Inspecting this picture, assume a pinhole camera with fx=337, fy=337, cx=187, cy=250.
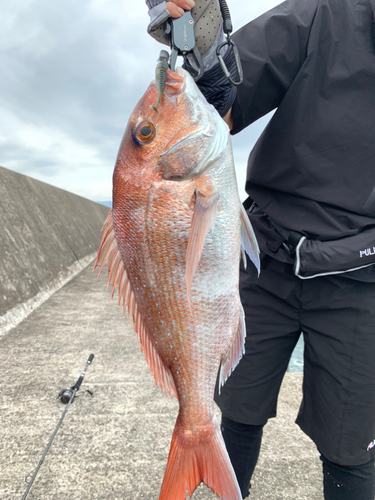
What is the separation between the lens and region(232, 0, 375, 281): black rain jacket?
1376mm

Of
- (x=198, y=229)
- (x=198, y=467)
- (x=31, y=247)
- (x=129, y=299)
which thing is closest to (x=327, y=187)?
(x=198, y=229)

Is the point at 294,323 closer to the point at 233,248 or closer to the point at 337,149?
the point at 233,248

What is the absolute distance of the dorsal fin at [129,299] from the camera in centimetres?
131

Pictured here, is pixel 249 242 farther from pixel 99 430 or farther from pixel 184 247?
pixel 99 430

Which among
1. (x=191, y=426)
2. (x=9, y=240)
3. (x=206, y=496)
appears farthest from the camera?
(x=9, y=240)

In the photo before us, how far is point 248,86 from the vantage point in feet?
4.46

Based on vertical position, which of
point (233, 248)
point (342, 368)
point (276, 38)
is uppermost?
point (276, 38)

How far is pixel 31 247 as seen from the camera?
463 centimetres

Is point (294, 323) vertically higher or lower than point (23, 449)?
higher

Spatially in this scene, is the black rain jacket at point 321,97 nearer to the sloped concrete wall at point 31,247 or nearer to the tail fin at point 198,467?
the tail fin at point 198,467

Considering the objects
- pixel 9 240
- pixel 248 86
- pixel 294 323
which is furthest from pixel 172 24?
pixel 9 240

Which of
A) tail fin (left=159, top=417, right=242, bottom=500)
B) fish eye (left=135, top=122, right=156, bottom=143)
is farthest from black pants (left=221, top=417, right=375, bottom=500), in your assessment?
fish eye (left=135, top=122, right=156, bottom=143)

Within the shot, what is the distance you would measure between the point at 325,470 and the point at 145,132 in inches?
62.5

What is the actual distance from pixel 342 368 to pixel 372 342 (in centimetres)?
16
